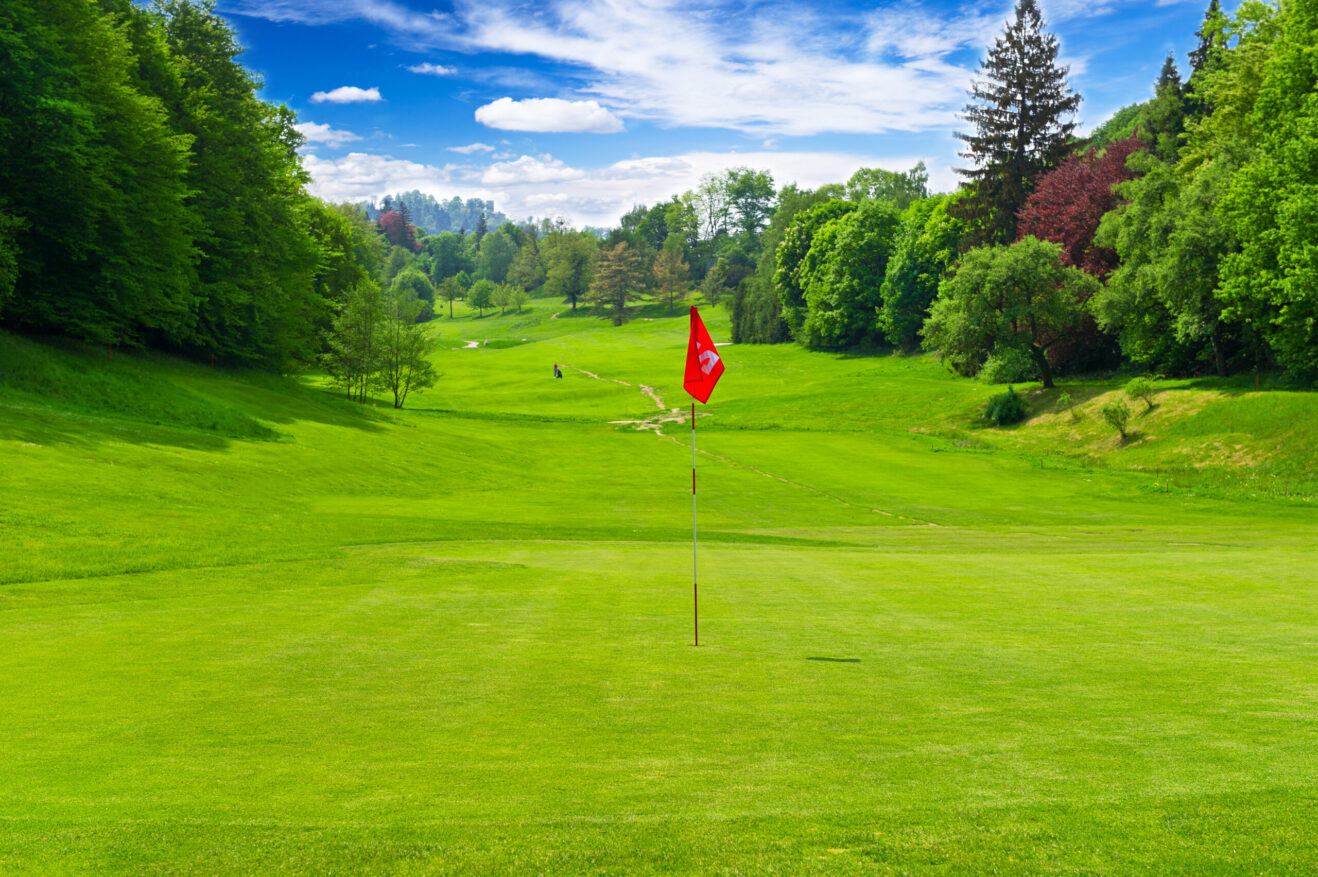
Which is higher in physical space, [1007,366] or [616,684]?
[1007,366]

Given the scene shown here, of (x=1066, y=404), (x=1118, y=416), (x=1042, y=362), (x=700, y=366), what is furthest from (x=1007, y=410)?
(x=700, y=366)

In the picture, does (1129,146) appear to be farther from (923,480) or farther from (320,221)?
(320,221)

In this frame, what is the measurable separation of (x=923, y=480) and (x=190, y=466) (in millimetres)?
33457

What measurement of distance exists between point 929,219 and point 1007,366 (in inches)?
1631

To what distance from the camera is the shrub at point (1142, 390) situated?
48.6m

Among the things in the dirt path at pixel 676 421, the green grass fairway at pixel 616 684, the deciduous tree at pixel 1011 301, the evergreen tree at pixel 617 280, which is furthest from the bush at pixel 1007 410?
the evergreen tree at pixel 617 280

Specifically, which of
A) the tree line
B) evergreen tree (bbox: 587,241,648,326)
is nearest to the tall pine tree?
the tree line

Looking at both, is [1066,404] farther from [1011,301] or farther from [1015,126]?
[1015,126]

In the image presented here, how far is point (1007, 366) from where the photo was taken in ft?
190

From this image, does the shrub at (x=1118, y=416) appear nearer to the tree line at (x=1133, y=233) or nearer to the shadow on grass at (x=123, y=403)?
the tree line at (x=1133, y=233)

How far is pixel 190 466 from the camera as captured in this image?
100 feet

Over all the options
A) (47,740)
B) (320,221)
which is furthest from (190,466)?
(320,221)

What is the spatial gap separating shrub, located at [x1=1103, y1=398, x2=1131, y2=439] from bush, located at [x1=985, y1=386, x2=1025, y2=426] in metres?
8.84

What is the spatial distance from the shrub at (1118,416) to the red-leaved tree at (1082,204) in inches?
795
